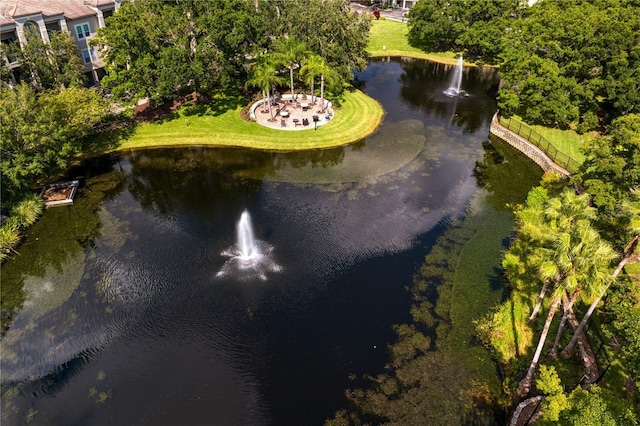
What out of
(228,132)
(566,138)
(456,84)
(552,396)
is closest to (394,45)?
(456,84)

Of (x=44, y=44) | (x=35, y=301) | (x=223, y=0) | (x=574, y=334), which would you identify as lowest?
(x=35, y=301)

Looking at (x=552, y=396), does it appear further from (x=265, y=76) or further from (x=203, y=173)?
(x=265, y=76)

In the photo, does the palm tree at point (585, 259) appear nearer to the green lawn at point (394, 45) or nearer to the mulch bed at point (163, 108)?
the mulch bed at point (163, 108)

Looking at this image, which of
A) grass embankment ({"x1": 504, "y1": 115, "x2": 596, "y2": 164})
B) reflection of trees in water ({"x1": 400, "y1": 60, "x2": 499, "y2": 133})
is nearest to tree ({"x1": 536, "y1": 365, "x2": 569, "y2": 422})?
grass embankment ({"x1": 504, "y1": 115, "x2": 596, "y2": 164})

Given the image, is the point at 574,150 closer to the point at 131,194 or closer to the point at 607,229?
the point at 607,229

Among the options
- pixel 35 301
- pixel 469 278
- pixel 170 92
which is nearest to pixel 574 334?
pixel 469 278
